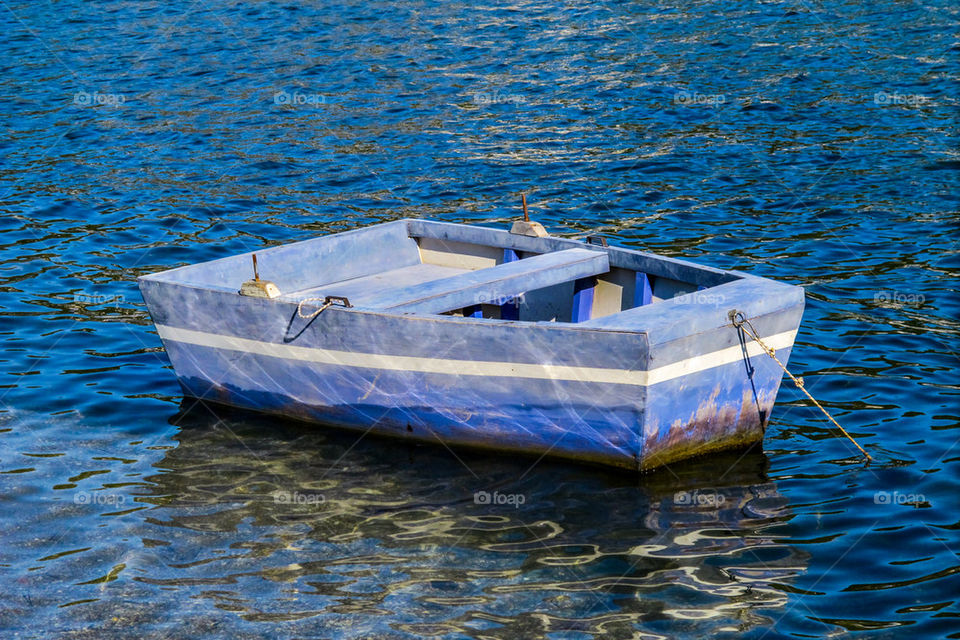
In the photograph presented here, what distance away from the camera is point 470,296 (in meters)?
9.48

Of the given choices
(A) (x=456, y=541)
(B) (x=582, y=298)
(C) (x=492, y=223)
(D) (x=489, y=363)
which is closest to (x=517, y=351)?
(D) (x=489, y=363)

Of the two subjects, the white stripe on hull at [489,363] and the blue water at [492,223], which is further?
the white stripe on hull at [489,363]

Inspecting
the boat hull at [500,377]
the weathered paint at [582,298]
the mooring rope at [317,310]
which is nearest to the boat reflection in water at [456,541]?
the boat hull at [500,377]

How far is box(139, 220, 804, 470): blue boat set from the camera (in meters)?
8.27

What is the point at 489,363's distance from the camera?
857 centimetres

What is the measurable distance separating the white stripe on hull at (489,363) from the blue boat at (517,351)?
12 mm

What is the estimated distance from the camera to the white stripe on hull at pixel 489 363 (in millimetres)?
8164

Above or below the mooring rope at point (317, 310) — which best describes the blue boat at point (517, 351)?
below

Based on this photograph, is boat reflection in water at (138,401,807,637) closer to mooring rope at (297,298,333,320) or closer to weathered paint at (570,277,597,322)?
mooring rope at (297,298,333,320)

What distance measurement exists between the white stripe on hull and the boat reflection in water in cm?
76

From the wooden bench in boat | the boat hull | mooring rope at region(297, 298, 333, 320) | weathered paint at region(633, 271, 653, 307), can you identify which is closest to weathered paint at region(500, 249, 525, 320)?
the wooden bench in boat

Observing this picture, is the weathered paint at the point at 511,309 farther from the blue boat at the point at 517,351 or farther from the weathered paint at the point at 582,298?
the weathered paint at the point at 582,298

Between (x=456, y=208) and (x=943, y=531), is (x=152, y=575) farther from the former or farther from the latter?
(x=456, y=208)

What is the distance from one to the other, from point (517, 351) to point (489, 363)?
27cm
